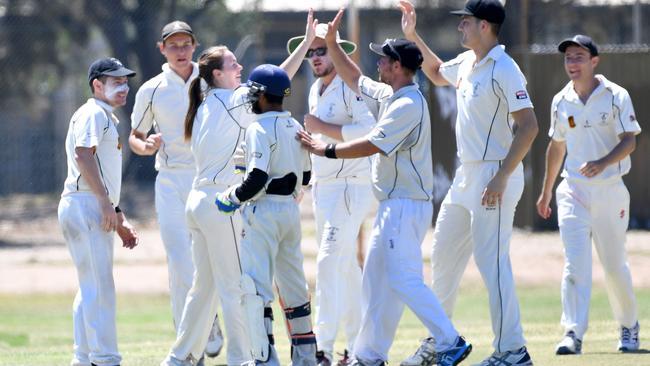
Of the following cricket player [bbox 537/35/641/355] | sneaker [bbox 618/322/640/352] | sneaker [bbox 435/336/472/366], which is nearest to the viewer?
sneaker [bbox 435/336/472/366]

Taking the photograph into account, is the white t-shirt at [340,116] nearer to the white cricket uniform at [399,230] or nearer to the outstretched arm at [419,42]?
the outstretched arm at [419,42]

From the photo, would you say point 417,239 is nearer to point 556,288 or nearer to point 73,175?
point 73,175

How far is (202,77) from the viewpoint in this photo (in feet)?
29.2

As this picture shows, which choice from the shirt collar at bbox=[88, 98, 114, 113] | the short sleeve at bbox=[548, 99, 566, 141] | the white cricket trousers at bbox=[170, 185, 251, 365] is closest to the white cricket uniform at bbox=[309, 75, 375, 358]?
the white cricket trousers at bbox=[170, 185, 251, 365]

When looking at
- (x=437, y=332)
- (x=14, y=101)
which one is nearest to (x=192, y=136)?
(x=437, y=332)

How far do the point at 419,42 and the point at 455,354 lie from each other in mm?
2495

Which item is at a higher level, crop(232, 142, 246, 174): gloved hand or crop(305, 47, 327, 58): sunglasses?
crop(305, 47, 327, 58): sunglasses

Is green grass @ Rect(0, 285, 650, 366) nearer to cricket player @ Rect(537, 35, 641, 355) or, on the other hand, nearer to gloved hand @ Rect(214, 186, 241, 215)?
cricket player @ Rect(537, 35, 641, 355)

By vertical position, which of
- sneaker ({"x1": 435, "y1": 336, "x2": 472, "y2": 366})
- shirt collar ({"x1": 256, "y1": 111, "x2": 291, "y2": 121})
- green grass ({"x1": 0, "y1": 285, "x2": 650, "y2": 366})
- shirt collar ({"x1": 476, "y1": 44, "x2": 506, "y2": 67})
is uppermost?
shirt collar ({"x1": 476, "y1": 44, "x2": 506, "y2": 67})

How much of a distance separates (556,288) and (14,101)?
12522 mm

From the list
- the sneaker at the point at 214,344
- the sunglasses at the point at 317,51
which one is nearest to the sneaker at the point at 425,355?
the sneaker at the point at 214,344

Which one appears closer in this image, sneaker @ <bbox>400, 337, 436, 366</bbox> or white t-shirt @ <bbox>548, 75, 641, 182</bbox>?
sneaker @ <bbox>400, 337, 436, 366</bbox>

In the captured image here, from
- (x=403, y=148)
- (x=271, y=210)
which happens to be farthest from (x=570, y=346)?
(x=271, y=210)

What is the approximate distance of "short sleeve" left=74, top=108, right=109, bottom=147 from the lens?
8.61m
